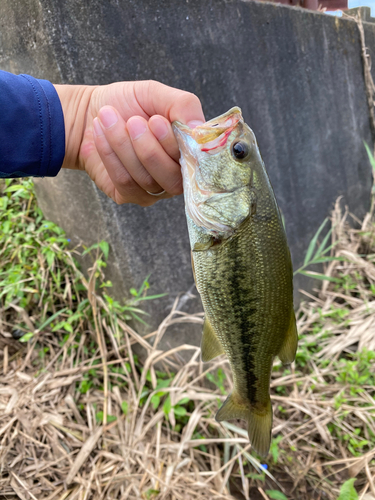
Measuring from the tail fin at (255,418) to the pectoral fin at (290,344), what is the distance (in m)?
0.24

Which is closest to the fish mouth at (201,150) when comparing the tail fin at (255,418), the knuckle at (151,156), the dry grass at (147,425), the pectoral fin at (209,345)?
the knuckle at (151,156)

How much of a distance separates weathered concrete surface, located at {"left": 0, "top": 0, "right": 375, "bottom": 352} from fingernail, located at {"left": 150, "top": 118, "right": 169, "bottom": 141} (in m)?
1.00

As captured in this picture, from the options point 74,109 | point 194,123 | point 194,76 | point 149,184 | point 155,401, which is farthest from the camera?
point 194,76

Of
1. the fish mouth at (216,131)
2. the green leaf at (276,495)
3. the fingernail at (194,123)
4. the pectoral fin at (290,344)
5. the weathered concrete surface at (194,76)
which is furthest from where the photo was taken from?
the green leaf at (276,495)

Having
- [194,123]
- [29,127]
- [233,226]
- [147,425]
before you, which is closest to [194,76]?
[194,123]

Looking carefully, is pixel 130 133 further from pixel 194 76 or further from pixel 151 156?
pixel 194 76

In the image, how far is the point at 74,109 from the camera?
1.72 m

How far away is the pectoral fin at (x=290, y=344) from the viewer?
5.17 ft

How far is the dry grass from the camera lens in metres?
2.20

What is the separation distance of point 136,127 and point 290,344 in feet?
3.71

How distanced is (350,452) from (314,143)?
3.00 metres

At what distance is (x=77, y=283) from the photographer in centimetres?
277

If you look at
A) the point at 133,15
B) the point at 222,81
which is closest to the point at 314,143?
the point at 222,81

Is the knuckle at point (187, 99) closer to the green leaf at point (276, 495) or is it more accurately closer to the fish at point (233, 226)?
the fish at point (233, 226)
